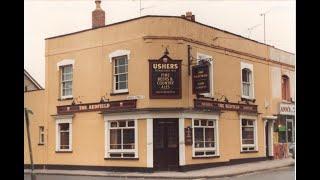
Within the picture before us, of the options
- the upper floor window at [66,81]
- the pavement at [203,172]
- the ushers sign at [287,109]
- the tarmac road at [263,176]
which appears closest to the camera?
the pavement at [203,172]

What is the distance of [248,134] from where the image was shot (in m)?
4.55

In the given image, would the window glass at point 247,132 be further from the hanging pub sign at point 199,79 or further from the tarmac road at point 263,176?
the hanging pub sign at point 199,79

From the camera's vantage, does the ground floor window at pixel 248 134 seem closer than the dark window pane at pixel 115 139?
No

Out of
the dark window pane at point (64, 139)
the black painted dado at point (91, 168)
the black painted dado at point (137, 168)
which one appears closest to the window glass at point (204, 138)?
the black painted dado at point (137, 168)

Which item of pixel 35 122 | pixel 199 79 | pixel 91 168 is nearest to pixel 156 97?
pixel 199 79

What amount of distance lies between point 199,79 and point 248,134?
0.82 meters

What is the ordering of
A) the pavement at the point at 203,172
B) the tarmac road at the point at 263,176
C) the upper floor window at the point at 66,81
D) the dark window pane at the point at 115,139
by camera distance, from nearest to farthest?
the pavement at the point at 203,172, the dark window pane at the point at 115,139, the tarmac road at the point at 263,176, the upper floor window at the point at 66,81

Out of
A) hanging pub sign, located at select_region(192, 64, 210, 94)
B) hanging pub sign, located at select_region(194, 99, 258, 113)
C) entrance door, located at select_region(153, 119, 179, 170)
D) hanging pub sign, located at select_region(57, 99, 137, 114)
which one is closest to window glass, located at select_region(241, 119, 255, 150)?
hanging pub sign, located at select_region(194, 99, 258, 113)

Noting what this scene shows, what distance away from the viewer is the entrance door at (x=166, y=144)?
4.14m

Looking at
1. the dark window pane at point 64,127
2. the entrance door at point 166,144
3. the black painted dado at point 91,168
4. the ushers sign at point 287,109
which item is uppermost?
the ushers sign at point 287,109

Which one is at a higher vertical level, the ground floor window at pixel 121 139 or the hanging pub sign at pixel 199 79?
the hanging pub sign at pixel 199 79

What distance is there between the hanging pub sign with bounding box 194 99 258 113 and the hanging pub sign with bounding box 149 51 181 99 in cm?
23

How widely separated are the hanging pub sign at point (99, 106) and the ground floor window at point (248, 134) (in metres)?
1.12
